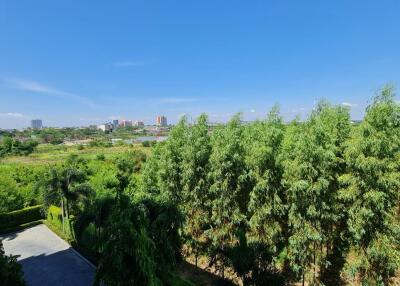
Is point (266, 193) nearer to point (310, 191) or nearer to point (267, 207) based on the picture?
point (267, 207)

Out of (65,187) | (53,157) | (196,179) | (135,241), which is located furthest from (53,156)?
(135,241)

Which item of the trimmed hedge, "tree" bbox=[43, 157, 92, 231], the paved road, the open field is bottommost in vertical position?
the paved road

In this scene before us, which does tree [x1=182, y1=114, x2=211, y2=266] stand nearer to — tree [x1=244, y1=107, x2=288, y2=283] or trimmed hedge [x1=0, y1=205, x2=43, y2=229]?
tree [x1=244, y1=107, x2=288, y2=283]

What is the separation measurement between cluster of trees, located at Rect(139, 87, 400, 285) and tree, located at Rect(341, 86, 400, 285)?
4 centimetres

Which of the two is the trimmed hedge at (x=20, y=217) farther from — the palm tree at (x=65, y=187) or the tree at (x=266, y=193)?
the tree at (x=266, y=193)

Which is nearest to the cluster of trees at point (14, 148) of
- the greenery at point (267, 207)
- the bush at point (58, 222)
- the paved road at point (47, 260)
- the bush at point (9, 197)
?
the bush at point (9, 197)

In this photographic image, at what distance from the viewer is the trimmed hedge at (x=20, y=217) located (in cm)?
2392

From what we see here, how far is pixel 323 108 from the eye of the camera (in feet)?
56.9

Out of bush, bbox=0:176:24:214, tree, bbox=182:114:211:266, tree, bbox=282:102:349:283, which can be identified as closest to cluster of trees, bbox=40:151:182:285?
tree, bbox=182:114:211:266

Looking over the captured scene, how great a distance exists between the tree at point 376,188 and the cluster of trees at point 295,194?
0.04 meters

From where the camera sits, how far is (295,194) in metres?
13.0

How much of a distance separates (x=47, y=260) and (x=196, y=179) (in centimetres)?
1093

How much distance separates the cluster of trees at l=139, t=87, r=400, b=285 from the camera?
11922mm

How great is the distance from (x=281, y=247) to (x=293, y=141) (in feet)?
19.0
